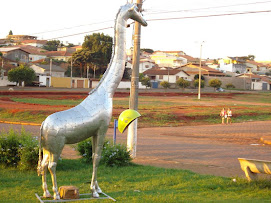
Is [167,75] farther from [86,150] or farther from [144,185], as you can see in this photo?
[144,185]

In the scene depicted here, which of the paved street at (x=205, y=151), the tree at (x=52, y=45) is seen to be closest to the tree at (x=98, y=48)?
the tree at (x=52, y=45)

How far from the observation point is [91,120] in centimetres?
789

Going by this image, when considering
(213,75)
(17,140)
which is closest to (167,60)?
(213,75)

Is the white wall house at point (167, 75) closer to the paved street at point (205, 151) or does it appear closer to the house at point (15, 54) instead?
the house at point (15, 54)

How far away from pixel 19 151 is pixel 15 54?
8482 cm

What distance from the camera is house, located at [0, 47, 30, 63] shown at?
8908 centimetres

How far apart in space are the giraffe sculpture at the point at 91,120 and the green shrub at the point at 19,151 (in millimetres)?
3184

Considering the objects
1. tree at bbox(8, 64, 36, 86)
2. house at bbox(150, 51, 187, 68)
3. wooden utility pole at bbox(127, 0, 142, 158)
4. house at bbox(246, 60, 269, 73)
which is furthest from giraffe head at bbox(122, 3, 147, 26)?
house at bbox(246, 60, 269, 73)

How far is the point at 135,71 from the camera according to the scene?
14.0m

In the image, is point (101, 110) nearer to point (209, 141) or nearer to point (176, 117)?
point (209, 141)

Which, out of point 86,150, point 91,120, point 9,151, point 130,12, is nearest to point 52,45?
point 86,150

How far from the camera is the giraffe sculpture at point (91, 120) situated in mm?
7588

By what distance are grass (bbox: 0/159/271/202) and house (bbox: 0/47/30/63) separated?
8242 cm

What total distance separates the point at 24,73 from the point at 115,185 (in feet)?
→ 180
